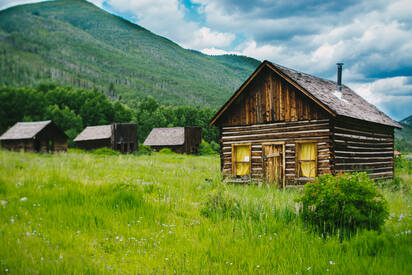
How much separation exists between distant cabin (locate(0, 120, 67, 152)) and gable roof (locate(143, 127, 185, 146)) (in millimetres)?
19385

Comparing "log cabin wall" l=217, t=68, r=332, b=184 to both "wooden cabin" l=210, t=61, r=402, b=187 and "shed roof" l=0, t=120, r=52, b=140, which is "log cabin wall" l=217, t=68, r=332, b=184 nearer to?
"wooden cabin" l=210, t=61, r=402, b=187

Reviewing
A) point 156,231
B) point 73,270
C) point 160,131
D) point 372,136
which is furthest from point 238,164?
point 160,131

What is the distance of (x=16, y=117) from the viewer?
234ft

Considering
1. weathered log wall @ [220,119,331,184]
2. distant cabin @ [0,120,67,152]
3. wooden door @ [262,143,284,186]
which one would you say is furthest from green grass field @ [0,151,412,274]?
distant cabin @ [0,120,67,152]

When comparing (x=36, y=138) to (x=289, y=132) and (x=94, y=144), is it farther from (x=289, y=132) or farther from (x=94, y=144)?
(x=289, y=132)

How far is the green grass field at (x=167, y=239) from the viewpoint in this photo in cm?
486

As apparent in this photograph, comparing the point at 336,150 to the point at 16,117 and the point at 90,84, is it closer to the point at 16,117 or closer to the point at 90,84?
the point at 16,117

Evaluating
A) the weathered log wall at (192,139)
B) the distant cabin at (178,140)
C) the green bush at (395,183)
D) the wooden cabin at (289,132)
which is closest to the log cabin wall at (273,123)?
the wooden cabin at (289,132)

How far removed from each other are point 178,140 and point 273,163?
43.5 m

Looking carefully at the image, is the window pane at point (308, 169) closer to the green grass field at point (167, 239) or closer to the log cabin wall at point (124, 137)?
the green grass field at point (167, 239)

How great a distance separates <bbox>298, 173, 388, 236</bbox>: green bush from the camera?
21.2 feet

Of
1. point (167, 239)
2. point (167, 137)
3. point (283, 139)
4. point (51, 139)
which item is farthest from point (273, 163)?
point (167, 137)

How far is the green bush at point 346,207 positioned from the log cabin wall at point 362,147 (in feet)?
26.5

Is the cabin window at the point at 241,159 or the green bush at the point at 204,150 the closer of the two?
the cabin window at the point at 241,159
